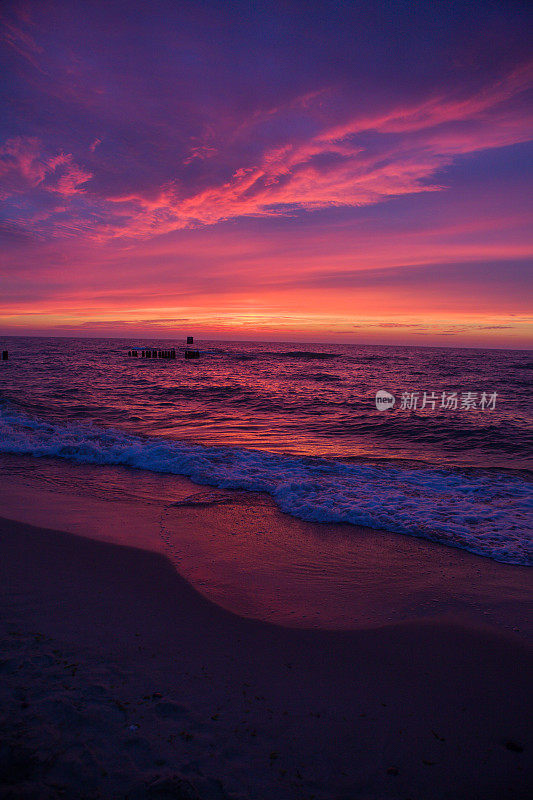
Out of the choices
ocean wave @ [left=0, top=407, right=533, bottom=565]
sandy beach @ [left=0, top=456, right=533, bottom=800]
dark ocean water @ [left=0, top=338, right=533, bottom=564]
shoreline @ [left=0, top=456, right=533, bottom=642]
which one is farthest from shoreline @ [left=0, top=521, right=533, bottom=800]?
dark ocean water @ [left=0, top=338, right=533, bottom=564]

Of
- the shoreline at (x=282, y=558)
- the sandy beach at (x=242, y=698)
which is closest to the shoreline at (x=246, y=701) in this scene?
the sandy beach at (x=242, y=698)

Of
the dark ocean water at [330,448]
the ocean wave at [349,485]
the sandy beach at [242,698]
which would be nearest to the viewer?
the sandy beach at [242,698]

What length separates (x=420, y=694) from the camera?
3369 millimetres

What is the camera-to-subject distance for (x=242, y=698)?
319cm

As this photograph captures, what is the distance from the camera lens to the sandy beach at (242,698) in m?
2.55

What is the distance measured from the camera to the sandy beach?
100 inches

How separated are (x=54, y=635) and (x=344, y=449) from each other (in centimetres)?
1029

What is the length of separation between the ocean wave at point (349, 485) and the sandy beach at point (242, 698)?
1983 millimetres

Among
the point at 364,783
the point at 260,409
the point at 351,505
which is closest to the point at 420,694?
the point at 364,783

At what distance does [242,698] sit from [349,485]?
20.7 feet

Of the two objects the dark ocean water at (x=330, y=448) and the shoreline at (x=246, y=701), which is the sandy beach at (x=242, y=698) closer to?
the shoreline at (x=246, y=701)

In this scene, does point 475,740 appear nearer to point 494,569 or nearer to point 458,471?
point 494,569

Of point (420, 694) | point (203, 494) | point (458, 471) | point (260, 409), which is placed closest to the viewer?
point (420, 694)

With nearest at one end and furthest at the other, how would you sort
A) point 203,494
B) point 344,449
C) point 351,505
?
point 351,505 → point 203,494 → point 344,449
